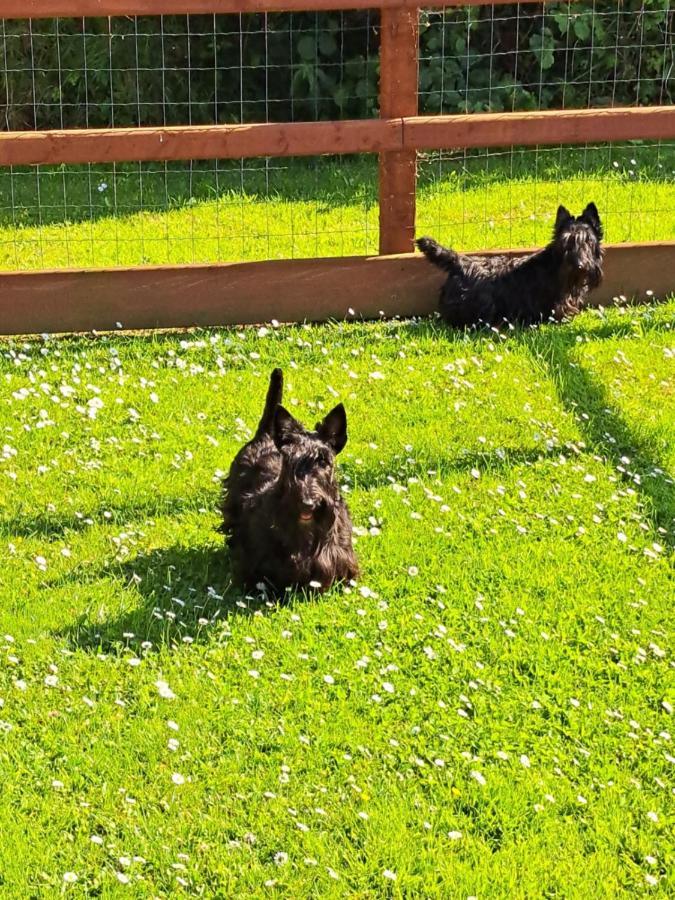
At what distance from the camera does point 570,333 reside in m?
8.16

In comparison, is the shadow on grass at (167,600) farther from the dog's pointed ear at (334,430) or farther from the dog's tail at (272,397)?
the dog's pointed ear at (334,430)

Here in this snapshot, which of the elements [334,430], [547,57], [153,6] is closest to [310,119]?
[547,57]

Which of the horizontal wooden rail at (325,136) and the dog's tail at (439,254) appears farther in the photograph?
the dog's tail at (439,254)

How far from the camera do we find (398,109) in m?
8.17

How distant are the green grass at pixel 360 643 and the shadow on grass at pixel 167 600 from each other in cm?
2

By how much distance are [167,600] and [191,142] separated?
140 inches

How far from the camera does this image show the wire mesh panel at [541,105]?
10.4 metres

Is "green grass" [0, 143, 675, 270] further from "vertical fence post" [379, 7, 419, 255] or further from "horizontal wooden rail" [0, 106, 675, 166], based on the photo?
"horizontal wooden rail" [0, 106, 675, 166]

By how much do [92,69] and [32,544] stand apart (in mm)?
8126

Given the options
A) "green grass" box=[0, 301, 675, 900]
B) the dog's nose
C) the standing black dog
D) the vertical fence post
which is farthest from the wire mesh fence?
the dog's nose

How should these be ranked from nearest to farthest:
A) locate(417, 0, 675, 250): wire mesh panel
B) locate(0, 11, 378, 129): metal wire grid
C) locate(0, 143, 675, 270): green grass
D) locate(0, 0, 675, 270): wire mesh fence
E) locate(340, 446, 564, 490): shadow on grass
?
1. locate(340, 446, 564, 490): shadow on grass
2. locate(0, 143, 675, 270): green grass
3. locate(0, 0, 675, 270): wire mesh fence
4. locate(417, 0, 675, 250): wire mesh panel
5. locate(0, 11, 378, 129): metal wire grid

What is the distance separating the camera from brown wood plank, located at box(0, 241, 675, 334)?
8211 mm

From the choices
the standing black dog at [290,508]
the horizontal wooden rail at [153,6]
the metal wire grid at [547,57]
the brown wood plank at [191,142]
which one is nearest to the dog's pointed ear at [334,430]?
the standing black dog at [290,508]

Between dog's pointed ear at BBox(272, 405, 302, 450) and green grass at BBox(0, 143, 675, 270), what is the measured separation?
4.67m
